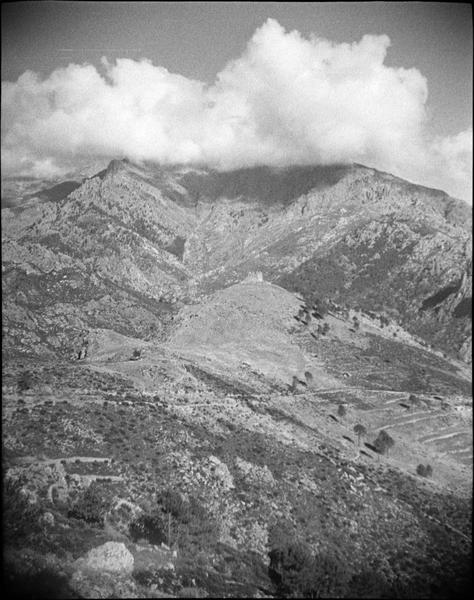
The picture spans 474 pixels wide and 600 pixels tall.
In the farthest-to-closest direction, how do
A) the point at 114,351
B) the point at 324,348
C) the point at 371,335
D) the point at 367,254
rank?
the point at 367,254 → the point at 371,335 → the point at 324,348 → the point at 114,351

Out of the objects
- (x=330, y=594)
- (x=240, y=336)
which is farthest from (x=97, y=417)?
(x=240, y=336)

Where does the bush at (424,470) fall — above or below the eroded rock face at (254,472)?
below

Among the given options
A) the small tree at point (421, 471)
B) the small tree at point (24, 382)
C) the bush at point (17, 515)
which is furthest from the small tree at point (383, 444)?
the bush at point (17, 515)

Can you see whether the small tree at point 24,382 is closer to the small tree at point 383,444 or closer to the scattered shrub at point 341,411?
the small tree at point 383,444

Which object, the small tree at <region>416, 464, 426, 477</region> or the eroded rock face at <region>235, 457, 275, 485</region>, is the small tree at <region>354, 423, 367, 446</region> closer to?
the small tree at <region>416, 464, 426, 477</region>

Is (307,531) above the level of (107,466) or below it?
below

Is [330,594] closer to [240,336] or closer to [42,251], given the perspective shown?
[240,336]

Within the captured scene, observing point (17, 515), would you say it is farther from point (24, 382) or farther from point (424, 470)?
point (424, 470)
